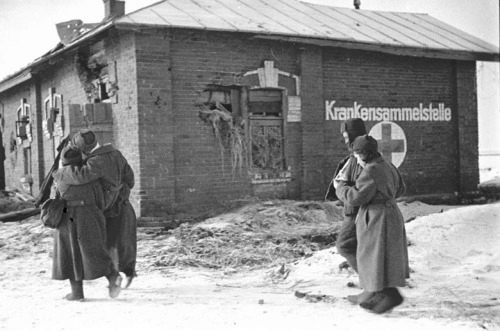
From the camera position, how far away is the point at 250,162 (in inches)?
446

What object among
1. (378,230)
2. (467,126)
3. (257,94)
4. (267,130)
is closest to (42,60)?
(257,94)

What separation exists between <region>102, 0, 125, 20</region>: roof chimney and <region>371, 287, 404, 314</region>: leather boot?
8.82 meters

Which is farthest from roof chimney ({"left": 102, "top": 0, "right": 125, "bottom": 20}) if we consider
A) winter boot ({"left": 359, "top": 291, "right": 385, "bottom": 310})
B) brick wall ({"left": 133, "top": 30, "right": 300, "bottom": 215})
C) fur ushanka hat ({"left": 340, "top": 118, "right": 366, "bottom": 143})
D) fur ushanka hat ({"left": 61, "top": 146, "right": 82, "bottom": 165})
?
winter boot ({"left": 359, "top": 291, "right": 385, "bottom": 310})

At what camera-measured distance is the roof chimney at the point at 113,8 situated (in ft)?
38.3

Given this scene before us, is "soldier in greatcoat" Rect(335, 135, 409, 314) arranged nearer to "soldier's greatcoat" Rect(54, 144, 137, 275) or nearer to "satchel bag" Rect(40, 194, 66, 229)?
"soldier's greatcoat" Rect(54, 144, 137, 275)

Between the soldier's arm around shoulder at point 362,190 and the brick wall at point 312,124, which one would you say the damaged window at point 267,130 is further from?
the soldier's arm around shoulder at point 362,190

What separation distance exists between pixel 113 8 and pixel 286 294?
8125 mm

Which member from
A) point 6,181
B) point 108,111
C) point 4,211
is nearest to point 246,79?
point 108,111

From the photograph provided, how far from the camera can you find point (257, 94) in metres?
11.5

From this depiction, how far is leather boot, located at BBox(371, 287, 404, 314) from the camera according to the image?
4789 mm

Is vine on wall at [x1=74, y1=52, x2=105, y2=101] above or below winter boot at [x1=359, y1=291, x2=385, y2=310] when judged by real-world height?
above

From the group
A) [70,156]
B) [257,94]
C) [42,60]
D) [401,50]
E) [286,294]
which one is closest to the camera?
[70,156]

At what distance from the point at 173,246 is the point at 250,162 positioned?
10.9 feet

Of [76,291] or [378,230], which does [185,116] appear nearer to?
[76,291]
